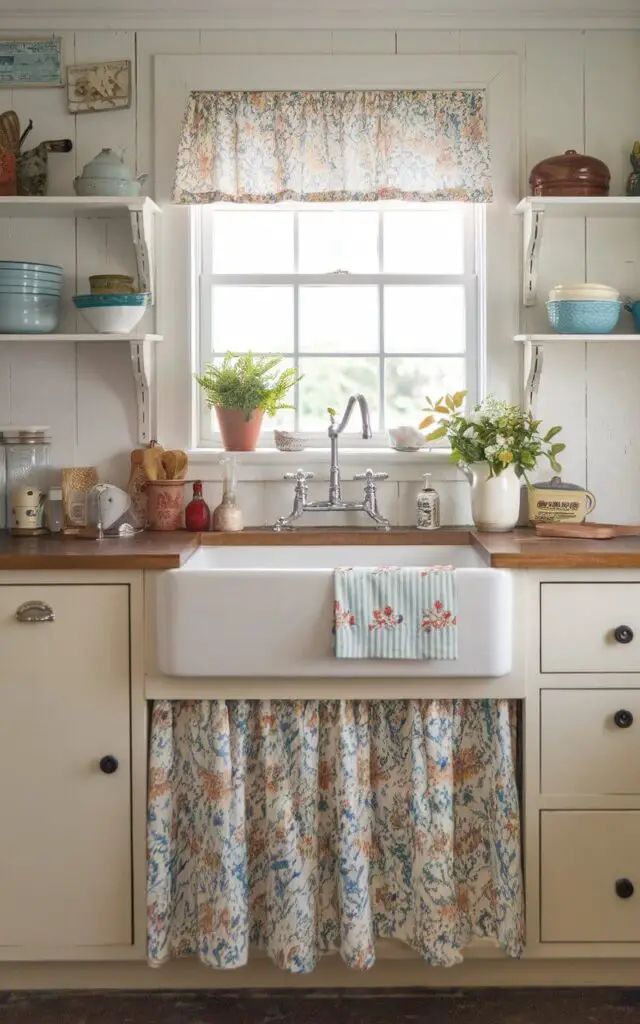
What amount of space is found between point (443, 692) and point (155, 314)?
1427 mm

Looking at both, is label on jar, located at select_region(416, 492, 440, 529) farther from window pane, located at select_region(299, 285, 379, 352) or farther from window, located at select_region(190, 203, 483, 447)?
window pane, located at select_region(299, 285, 379, 352)

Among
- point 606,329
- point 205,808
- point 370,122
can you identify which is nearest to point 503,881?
point 205,808

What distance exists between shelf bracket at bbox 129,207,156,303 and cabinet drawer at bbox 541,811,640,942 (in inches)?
70.9

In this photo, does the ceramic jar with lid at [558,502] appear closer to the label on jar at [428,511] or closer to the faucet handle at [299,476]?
the label on jar at [428,511]

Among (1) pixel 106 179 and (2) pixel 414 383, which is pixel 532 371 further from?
(1) pixel 106 179

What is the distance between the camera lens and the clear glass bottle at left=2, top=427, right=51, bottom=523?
3104mm

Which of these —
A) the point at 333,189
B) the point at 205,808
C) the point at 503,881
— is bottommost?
the point at 503,881

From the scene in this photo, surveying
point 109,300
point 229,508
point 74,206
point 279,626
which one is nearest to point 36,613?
point 279,626

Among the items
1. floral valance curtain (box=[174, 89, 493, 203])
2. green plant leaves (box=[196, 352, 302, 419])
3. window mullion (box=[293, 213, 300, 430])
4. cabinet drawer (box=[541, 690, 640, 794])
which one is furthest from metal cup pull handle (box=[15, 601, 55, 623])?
floral valance curtain (box=[174, 89, 493, 203])

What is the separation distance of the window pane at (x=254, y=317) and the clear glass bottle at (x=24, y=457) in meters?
0.60

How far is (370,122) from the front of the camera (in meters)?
3.10

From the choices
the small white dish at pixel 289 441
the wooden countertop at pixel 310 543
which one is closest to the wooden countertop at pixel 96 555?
the wooden countertop at pixel 310 543

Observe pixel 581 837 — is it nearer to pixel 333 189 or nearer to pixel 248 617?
pixel 248 617

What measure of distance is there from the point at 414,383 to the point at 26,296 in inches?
45.8
